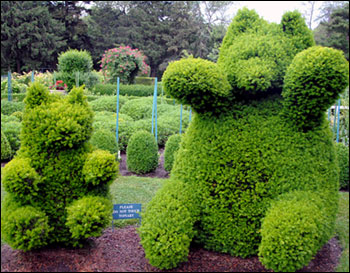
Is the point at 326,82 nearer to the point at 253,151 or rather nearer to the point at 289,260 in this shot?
the point at 253,151

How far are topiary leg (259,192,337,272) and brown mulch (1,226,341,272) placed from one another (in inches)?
17.2

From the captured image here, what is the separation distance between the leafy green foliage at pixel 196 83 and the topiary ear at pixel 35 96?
1.29 metres

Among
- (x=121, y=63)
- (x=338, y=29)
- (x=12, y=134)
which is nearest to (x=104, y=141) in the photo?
(x=12, y=134)

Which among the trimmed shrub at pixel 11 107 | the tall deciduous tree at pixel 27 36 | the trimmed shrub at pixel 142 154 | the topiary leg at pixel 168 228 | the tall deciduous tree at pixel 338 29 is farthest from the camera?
the tall deciduous tree at pixel 27 36

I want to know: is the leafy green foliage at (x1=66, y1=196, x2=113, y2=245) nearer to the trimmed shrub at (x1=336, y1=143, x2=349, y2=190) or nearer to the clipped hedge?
the trimmed shrub at (x1=336, y1=143, x2=349, y2=190)

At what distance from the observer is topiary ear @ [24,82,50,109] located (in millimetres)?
3527

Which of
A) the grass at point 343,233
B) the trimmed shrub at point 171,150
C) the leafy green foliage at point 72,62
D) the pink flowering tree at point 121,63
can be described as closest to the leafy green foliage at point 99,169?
the grass at point 343,233

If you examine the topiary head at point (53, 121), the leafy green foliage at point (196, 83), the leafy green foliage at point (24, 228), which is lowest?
the leafy green foliage at point (24, 228)

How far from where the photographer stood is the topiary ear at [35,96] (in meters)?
3.53

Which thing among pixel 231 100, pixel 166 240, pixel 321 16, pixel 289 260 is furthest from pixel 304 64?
pixel 321 16

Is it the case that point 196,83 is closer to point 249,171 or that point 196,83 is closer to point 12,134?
point 249,171

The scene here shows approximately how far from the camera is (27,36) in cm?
2520

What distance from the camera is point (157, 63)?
41.2m

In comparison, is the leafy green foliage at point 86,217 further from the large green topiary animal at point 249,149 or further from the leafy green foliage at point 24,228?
the large green topiary animal at point 249,149
